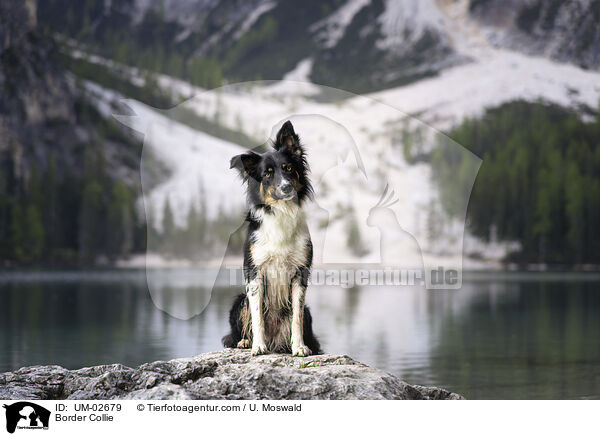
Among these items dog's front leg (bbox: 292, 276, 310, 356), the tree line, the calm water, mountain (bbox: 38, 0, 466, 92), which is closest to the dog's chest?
dog's front leg (bbox: 292, 276, 310, 356)

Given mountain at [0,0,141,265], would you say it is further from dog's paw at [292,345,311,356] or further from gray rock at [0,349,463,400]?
dog's paw at [292,345,311,356]

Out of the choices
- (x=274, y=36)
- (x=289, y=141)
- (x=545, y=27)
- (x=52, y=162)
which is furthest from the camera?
(x=52, y=162)

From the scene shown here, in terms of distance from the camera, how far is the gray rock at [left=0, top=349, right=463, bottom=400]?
3.61 m

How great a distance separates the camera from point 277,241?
380cm

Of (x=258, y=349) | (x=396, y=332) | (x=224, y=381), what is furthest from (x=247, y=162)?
(x=396, y=332)

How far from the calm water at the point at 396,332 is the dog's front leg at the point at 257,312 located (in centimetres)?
99

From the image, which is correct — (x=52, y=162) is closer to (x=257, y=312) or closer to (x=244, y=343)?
(x=244, y=343)

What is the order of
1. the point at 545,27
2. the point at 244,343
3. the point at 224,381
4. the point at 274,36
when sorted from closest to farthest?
the point at 224,381 → the point at 244,343 → the point at 545,27 → the point at 274,36

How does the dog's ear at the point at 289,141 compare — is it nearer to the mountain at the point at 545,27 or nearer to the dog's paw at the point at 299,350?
the dog's paw at the point at 299,350

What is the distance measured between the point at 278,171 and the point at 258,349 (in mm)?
934
